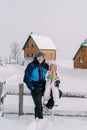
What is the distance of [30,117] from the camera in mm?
8867

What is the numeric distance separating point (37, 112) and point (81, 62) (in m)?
52.2

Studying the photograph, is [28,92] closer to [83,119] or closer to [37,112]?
[37,112]

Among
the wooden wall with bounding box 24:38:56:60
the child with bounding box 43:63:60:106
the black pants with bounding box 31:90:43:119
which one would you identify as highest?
the wooden wall with bounding box 24:38:56:60

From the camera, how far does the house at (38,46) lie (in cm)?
6762

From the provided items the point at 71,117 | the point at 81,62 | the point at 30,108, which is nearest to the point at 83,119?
the point at 71,117

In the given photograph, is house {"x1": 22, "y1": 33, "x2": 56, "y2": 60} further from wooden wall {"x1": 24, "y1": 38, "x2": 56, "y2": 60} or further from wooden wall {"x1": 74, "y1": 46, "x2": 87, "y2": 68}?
wooden wall {"x1": 74, "y1": 46, "x2": 87, "y2": 68}

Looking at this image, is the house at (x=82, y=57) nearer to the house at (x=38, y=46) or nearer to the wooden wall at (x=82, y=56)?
the wooden wall at (x=82, y=56)

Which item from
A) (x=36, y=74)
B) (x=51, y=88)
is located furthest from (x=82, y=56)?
(x=36, y=74)

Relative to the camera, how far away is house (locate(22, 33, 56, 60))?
67.6m

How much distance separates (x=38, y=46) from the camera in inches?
2635

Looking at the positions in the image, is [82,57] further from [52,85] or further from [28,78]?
[28,78]

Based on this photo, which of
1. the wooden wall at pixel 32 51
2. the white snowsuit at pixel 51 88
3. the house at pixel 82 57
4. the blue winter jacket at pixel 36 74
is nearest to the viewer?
the blue winter jacket at pixel 36 74

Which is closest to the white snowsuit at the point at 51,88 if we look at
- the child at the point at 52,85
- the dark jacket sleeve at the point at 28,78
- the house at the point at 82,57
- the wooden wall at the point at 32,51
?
the child at the point at 52,85

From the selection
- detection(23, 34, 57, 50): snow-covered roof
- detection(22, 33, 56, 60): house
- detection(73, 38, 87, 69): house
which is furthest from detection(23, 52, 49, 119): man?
detection(23, 34, 57, 50): snow-covered roof
